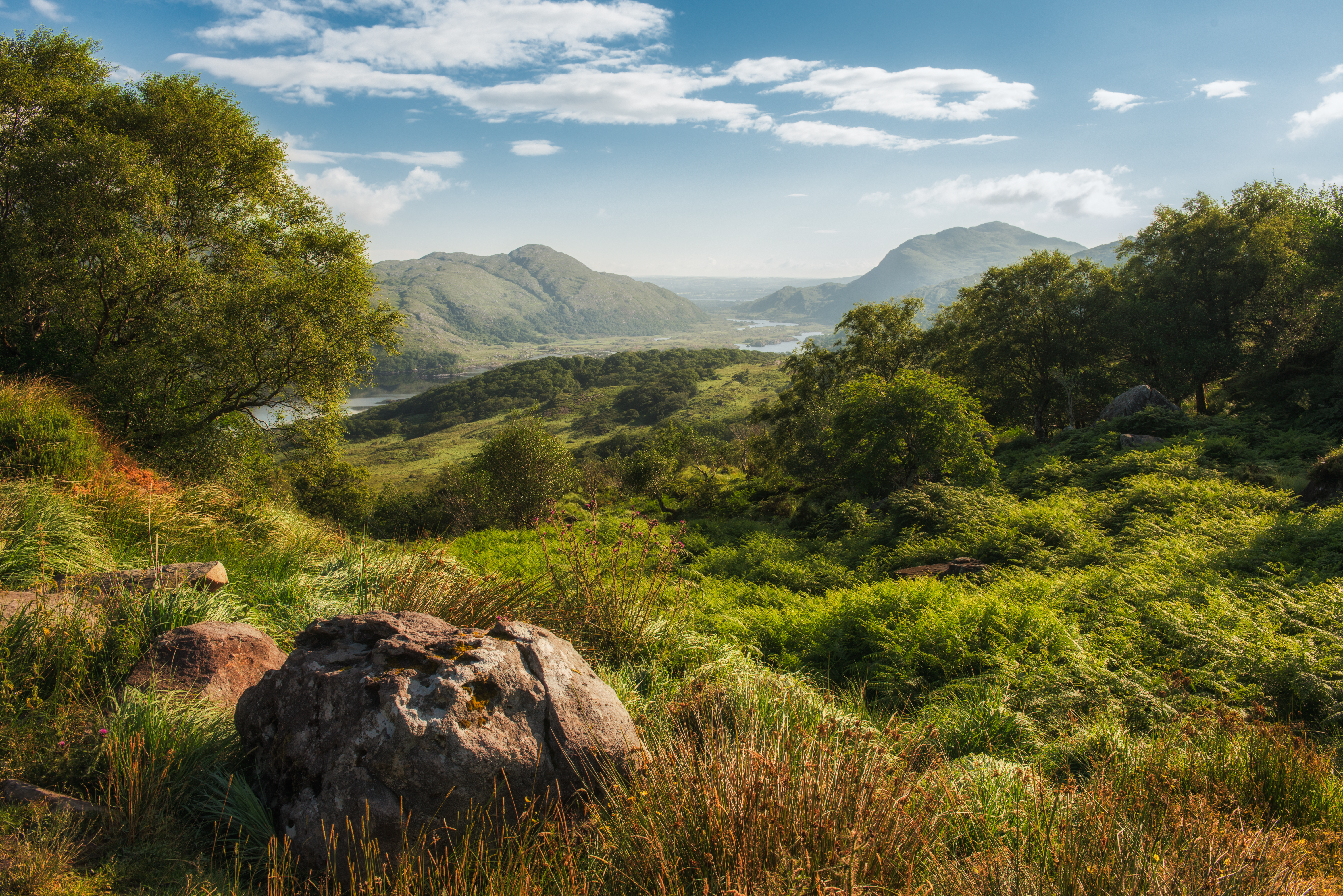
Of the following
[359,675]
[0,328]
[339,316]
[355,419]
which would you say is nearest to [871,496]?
[339,316]

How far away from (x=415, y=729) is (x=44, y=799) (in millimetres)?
1764

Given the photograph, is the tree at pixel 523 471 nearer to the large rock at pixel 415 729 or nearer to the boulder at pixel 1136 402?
the boulder at pixel 1136 402

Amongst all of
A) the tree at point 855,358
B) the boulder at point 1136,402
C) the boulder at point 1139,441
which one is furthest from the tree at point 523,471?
the boulder at point 1136,402

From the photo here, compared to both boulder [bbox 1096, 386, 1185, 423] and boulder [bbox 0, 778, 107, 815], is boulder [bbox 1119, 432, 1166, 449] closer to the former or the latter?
boulder [bbox 1096, 386, 1185, 423]

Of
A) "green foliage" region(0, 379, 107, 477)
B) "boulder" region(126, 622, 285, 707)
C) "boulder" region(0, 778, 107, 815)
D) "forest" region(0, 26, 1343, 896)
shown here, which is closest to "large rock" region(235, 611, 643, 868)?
"forest" region(0, 26, 1343, 896)

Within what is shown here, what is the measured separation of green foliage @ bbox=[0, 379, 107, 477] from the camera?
7.44 metres

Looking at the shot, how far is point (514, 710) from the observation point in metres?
3.45

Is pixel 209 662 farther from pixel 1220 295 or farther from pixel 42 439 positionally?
pixel 1220 295

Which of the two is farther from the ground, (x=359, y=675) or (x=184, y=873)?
(x=359, y=675)

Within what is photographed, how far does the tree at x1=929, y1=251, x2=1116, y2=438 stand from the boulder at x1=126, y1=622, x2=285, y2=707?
107 ft

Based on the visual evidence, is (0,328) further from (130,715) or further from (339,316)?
(130,715)

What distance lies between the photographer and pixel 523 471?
34.5m

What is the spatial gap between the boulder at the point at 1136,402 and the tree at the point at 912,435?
7.53 metres

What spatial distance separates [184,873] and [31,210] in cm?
1550
